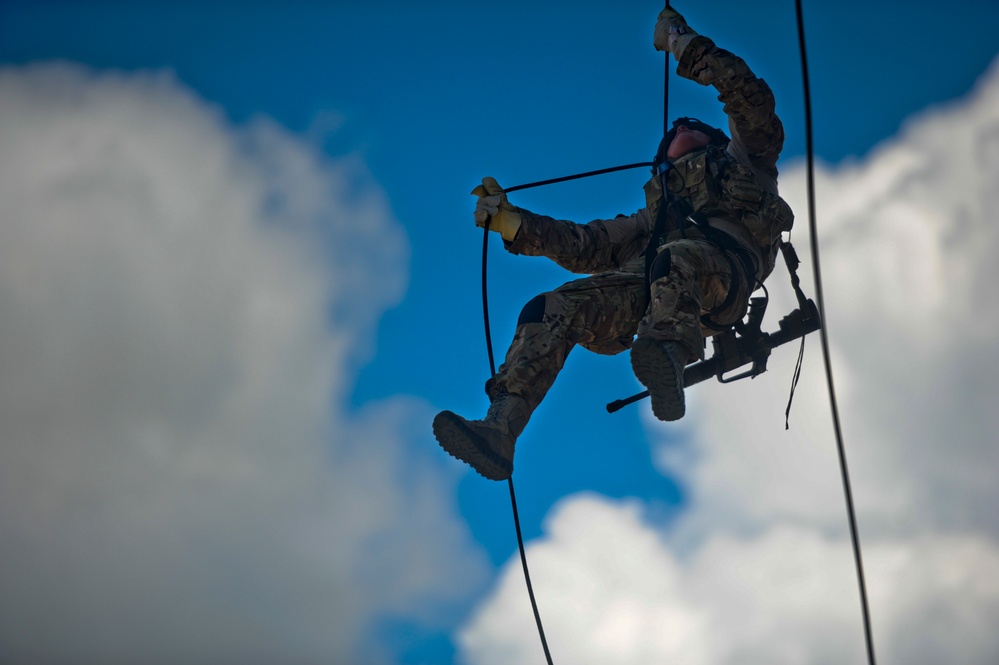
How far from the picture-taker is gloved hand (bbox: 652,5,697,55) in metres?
8.59

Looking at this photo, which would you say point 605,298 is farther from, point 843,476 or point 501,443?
point 843,476

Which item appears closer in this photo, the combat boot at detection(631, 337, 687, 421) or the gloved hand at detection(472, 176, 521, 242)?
the combat boot at detection(631, 337, 687, 421)

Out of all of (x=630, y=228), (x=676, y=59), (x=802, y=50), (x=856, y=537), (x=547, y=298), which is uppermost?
(x=676, y=59)

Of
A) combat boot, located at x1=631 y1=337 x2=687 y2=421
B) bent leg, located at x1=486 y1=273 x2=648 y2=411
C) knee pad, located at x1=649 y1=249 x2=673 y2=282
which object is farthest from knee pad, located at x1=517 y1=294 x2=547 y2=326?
combat boot, located at x1=631 y1=337 x2=687 y2=421

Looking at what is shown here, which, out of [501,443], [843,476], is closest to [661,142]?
[501,443]

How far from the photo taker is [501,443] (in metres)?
7.59

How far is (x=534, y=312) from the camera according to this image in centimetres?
825

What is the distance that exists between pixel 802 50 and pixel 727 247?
2687mm

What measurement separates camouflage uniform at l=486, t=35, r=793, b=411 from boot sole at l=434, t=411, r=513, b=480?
59cm

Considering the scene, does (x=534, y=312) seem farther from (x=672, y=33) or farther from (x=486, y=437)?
(x=672, y=33)

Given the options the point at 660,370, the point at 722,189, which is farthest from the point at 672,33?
the point at 660,370

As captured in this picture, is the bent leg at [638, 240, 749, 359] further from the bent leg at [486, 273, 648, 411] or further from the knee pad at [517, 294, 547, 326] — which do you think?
the knee pad at [517, 294, 547, 326]

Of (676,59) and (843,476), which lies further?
(676,59)

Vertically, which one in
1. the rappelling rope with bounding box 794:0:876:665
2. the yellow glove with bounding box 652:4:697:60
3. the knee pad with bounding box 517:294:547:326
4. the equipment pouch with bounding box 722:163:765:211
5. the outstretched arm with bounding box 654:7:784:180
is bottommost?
the rappelling rope with bounding box 794:0:876:665
